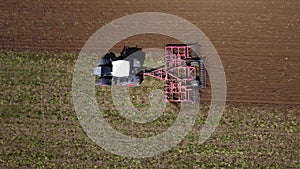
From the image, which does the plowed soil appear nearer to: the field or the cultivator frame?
the field

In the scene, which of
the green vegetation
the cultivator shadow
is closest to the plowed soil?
the green vegetation

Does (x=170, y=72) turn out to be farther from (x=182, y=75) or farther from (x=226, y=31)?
(x=226, y=31)

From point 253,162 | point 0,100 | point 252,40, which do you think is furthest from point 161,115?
point 0,100

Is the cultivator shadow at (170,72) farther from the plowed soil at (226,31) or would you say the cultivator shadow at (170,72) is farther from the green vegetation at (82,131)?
the plowed soil at (226,31)

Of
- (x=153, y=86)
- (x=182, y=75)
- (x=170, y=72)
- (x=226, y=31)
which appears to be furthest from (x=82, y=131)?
(x=226, y=31)

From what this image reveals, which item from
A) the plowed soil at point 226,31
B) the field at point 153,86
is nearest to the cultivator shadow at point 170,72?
the field at point 153,86

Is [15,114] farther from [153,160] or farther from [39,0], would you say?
[153,160]
